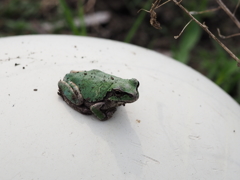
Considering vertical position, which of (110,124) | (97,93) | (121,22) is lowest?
(121,22)

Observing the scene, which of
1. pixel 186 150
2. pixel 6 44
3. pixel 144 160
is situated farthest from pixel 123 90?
pixel 6 44

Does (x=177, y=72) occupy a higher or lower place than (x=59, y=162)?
higher

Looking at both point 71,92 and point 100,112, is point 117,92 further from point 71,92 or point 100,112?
point 71,92

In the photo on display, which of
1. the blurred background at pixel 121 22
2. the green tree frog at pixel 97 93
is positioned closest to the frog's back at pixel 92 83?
the green tree frog at pixel 97 93

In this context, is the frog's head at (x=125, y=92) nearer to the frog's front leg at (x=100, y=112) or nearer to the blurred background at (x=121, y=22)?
the frog's front leg at (x=100, y=112)

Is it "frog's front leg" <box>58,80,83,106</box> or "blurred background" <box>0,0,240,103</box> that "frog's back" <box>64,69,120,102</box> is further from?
"blurred background" <box>0,0,240,103</box>

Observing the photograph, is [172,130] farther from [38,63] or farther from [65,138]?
[38,63]

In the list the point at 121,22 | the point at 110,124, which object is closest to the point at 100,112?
the point at 110,124
